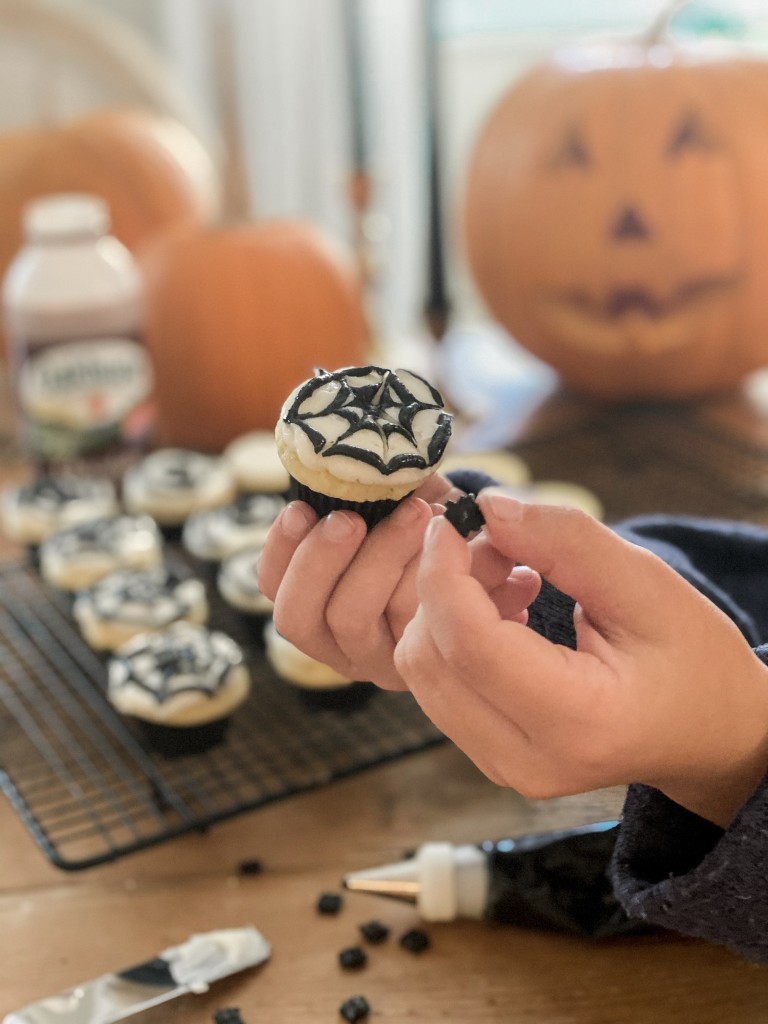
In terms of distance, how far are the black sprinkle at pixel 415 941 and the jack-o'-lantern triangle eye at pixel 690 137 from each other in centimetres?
98

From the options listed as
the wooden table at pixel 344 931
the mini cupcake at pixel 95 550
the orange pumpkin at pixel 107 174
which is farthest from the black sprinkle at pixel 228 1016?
the orange pumpkin at pixel 107 174

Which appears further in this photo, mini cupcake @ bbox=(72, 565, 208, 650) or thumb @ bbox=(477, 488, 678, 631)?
mini cupcake @ bbox=(72, 565, 208, 650)

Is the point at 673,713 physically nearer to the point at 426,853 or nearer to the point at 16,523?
the point at 426,853

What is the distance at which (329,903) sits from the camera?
0.68m

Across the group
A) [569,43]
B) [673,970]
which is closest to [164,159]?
[569,43]

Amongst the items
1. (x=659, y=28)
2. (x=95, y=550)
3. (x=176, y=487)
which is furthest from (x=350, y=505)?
(x=659, y=28)

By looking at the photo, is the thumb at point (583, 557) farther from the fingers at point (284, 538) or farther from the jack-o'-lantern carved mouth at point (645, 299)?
the jack-o'-lantern carved mouth at point (645, 299)

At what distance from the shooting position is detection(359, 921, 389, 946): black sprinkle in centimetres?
66

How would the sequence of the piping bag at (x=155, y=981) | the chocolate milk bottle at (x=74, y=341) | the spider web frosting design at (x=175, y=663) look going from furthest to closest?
1. the chocolate milk bottle at (x=74, y=341)
2. the spider web frosting design at (x=175, y=663)
3. the piping bag at (x=155, y=981)

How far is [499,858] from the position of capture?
67cm

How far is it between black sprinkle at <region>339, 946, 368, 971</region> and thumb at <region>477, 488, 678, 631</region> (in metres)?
0.30

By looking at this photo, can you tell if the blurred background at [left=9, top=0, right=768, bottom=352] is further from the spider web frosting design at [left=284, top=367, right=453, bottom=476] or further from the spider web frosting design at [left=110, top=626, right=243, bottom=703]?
the spider web frosting design at [left=284, top=367, right=453, bottom=476]

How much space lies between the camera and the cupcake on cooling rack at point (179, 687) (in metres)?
0.81

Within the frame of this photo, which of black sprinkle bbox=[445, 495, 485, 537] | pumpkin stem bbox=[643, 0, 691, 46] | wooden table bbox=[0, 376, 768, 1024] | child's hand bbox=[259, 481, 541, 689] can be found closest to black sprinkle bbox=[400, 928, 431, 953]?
wooden table bbox=[0, 376, 768, 1024]
